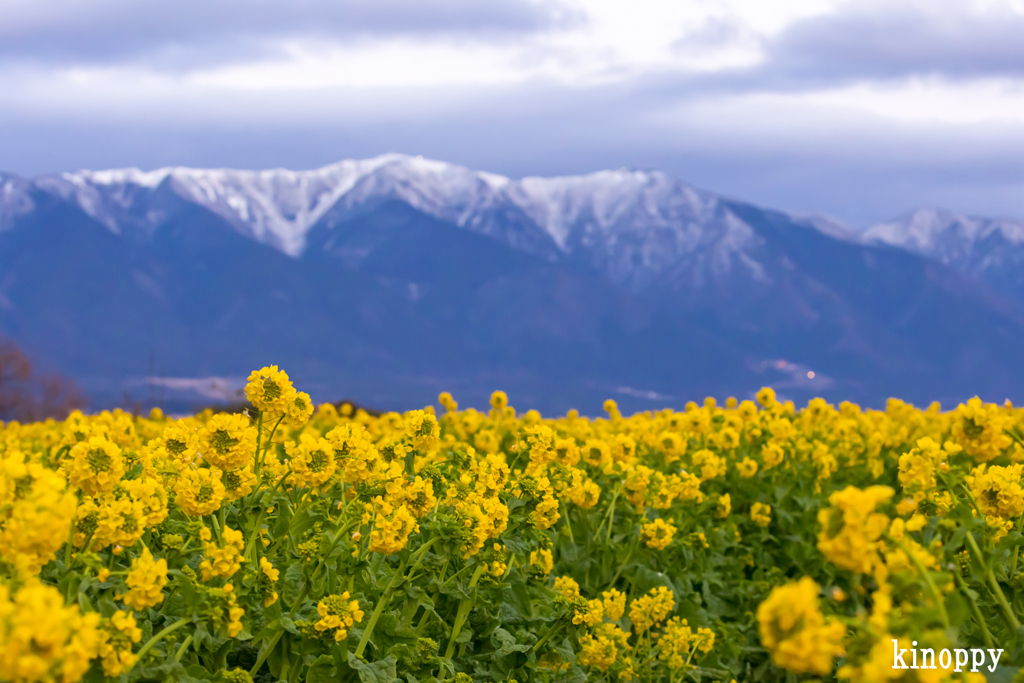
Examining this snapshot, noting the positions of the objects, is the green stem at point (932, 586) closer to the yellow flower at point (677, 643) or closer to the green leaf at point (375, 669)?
the green leaf at point (375, 669)

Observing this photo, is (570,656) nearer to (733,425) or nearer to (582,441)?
(582,441)

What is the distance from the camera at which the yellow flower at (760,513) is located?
7824 millimetres

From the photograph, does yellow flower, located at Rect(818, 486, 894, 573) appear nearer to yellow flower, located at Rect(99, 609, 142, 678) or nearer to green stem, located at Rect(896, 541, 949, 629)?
green stem, located at Rect(896, 541, 949, 629)

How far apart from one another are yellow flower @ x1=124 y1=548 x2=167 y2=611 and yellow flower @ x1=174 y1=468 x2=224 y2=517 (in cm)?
72

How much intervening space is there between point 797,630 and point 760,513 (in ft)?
20.8

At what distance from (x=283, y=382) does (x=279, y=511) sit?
674 millimetres

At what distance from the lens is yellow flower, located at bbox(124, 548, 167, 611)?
2988 mm

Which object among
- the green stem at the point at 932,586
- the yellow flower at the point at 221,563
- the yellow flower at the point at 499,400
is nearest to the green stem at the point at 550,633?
the yellow flower at the point at 221,563

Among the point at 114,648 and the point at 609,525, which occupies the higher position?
the point at 609,525

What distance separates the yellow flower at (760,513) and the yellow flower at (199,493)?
5.24 metres

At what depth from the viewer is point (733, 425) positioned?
28.7 ft

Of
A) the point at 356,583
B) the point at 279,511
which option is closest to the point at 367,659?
the point at 356,583

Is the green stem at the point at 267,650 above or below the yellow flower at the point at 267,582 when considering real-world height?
below

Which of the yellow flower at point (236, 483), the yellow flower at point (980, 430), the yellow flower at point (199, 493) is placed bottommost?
the yellow flower at point (199, 493)
